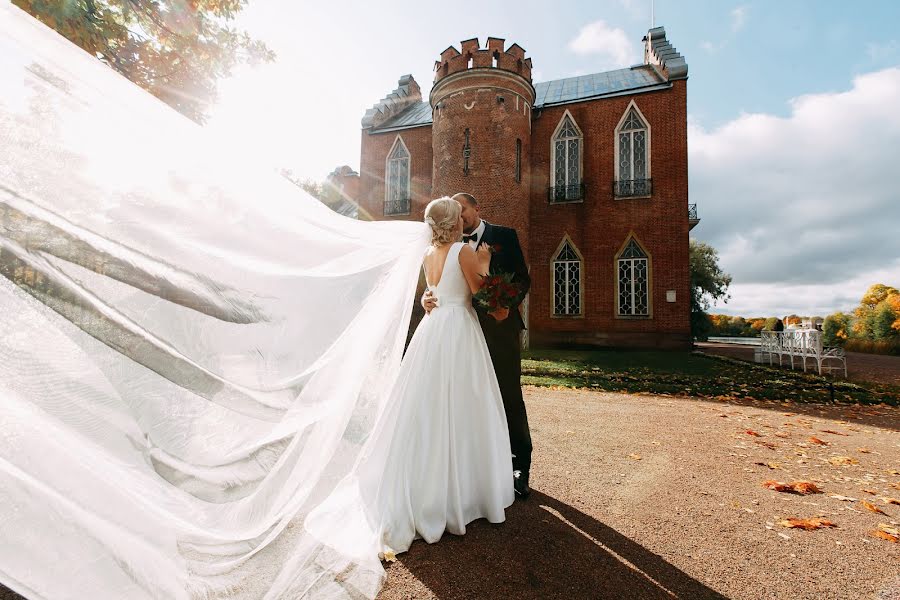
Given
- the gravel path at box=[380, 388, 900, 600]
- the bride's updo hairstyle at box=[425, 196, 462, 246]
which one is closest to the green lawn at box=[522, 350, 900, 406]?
→ the gravel path at box=[380, 388, 900, 600]

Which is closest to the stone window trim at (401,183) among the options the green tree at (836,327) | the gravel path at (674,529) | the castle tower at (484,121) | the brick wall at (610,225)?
the castle tower at (484,121)

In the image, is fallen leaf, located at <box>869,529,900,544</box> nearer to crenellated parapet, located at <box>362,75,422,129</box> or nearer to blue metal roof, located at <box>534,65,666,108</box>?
blue metal roof, located at <box>534,65,666,108</box>

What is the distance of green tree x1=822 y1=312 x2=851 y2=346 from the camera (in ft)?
80.0

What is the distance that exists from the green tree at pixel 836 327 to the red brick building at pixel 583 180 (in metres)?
13.8

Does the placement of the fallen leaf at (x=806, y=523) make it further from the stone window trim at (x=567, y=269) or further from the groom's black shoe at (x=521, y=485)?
the stone window trim at (x=567, y=269)

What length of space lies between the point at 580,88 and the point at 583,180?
5694mm

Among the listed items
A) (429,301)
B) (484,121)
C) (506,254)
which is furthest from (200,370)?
(484,121)

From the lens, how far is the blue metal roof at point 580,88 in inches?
780

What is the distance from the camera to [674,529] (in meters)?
3.06

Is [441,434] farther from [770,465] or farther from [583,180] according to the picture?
[583,180]

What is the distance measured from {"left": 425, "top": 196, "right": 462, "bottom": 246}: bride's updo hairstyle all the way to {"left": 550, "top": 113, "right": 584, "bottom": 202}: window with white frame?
57.4 feet

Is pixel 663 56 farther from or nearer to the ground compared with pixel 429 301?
farther from the ground

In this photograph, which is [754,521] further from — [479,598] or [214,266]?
[214,266]

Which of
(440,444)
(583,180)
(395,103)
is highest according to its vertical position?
(395,103)
